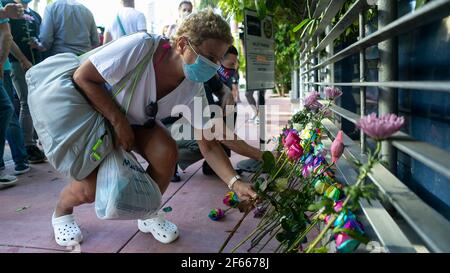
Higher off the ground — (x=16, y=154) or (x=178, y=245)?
(x=16, y=154)

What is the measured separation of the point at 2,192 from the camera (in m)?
3.22

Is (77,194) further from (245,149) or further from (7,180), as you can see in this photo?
(7,180)

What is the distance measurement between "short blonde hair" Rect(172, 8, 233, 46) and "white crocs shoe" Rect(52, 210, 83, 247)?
1244 millimetres

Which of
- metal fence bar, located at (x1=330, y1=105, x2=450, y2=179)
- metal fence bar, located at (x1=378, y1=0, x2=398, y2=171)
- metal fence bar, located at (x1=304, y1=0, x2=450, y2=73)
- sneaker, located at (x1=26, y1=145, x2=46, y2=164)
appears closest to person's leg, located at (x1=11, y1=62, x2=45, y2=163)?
sneaker, located at (x1=26, y1=145, x2=46, y2=164)

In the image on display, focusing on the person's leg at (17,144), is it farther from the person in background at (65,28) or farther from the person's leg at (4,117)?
the person in background at (65,28)

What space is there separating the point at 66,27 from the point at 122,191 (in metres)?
2.88

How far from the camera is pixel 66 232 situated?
217 cm

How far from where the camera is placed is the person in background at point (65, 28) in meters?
4.02

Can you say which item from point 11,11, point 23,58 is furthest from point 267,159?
point 23,58

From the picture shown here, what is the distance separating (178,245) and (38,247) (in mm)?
790

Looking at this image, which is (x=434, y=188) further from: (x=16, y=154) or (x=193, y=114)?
(x=16, y=154)

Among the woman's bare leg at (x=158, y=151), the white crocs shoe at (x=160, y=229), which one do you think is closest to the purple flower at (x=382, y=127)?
the woman's bare leg at (x=158, y=151)

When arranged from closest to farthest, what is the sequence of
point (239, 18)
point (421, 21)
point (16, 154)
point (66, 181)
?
point (421, 21), point (66, 181), point (16, 154), point (239, 18)
